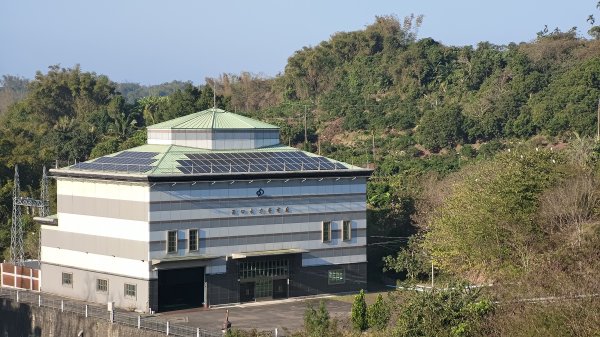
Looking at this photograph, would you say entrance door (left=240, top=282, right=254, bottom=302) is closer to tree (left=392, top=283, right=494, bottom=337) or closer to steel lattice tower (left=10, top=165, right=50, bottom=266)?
steel lattice tower (left=10, top=165, right=50, bottom=266)

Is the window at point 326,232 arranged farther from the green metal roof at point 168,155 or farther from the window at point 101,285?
the window at point 101,285

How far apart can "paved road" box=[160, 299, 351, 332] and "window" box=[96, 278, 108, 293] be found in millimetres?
4046

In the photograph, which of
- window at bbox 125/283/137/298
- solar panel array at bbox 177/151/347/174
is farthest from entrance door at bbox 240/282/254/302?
solar panel array at bbox 177/151/347/174

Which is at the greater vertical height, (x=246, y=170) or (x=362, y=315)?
(x=246, y=170)

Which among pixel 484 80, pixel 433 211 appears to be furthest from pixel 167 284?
pixel 484 80

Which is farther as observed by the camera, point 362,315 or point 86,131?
point 86,131

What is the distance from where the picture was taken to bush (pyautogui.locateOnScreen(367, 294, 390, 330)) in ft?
169

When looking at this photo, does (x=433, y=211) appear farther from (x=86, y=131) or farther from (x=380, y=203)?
(x=86, y=131)

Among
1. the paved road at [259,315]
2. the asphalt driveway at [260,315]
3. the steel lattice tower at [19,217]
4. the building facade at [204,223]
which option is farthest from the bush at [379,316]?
the steel lattice tower at [19,217]

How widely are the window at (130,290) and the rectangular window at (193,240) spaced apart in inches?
123

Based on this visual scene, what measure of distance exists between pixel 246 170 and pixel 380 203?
1524 centimetres

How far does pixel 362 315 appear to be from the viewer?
52.3 meters

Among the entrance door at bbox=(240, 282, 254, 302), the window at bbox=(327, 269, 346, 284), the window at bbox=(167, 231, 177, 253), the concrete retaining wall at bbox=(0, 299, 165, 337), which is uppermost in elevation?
the window at bbox=(167, 231, 177, 253)

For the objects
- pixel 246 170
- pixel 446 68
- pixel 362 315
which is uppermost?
pixel 446 68
